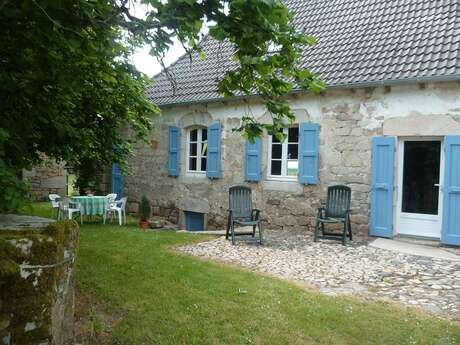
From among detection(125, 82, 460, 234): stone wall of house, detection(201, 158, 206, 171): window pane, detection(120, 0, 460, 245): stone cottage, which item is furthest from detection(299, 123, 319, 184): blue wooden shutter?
detection(201, 158, 206, 171): window pane

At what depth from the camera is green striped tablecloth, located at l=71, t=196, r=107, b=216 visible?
32.1 feet

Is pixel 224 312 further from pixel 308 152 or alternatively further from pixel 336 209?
pixel 308 152

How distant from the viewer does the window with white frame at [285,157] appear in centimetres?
911

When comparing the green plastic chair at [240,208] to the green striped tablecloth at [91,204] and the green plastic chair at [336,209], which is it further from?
the green striped tablecloth at [91,204]

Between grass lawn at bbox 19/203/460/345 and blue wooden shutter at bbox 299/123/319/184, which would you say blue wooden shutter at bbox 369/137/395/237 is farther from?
grass lawn at bbox 19/203/460/345

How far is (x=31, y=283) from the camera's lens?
6.39ft

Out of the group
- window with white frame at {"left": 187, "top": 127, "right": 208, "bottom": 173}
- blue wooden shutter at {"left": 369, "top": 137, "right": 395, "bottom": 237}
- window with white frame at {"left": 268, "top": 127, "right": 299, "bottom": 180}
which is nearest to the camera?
blue wooden shutter at {"left": 369, "top": 137, "right": 395, "bottom": 237}

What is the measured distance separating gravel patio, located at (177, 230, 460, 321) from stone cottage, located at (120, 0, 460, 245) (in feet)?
3.83

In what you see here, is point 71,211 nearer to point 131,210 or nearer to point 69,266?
point 131,210

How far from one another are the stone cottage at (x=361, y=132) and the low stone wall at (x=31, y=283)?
4410mm

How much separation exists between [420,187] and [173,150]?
633cm

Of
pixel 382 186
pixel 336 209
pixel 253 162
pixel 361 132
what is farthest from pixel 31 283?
pixel 253 162

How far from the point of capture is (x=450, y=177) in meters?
7.07

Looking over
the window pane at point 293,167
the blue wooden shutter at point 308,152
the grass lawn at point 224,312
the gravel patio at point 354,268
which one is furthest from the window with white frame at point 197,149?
the grass lawn at point 224,312
